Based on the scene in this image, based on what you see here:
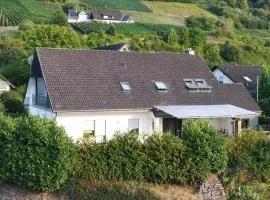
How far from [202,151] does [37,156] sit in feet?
22.4

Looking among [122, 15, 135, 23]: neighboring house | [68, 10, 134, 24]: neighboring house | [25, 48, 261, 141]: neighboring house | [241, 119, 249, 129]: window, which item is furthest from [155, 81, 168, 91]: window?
[122, 15, 135, 23]: neighboring house

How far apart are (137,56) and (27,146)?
1313 centimetres

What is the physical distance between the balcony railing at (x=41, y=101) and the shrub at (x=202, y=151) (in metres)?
8.22

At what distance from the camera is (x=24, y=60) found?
48125 mm

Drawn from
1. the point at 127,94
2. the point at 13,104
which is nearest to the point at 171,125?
the point at 127,94

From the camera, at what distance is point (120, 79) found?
1228 inches

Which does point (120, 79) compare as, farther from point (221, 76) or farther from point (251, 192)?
point (221, 76)

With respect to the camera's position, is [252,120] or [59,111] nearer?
[59,111]

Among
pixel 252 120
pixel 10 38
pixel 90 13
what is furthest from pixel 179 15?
pixel 252 120

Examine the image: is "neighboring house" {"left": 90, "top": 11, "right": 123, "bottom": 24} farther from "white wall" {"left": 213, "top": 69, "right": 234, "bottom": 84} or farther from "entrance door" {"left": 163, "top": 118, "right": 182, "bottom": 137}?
"entrance door" {"left": 163, "top": 118, "right": 182, "bottom": 137}

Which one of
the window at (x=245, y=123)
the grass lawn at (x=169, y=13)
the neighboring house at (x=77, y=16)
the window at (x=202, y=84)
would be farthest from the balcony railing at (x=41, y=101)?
the grass lawn at (x=169, y=13)

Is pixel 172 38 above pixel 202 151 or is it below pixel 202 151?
above

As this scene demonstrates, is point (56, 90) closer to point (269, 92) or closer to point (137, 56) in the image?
point (137, 56)

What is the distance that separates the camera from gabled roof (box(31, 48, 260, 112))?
94.9 feet
